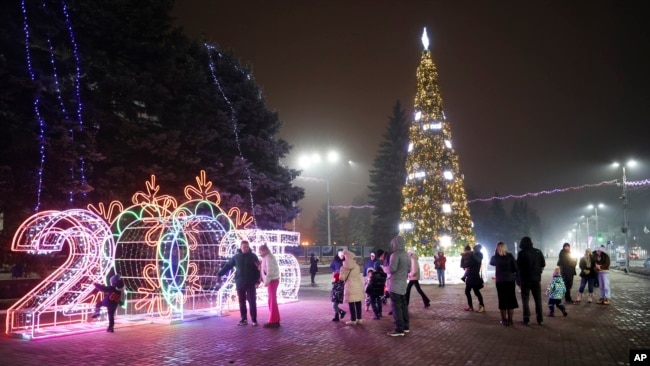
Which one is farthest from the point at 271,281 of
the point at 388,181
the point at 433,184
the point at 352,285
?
the point at 388,181

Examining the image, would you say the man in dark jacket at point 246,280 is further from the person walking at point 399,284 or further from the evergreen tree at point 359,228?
the evergreen tree at point 359,228

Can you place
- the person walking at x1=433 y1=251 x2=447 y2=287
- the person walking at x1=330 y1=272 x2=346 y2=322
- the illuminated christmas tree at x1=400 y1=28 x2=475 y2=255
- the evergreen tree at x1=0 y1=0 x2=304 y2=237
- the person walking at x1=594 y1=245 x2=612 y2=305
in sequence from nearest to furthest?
the person walking at x1=330 y1=272 x2=346 y2=322, the person walking at x1=594 y1=245 x2=612 y2=305, the evergreen tree at x1=0 y1=0 x2=304 y2=237, the person walking at x1=433 y1=251 x2=447 y2=287, the illuminated christmas tree at x1=400 y1=28 x2=475 y2=255

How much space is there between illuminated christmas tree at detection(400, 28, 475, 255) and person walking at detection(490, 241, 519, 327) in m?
15.3

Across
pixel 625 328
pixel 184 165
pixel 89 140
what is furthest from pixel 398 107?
pixel 625 328

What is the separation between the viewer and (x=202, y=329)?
37.7 ft

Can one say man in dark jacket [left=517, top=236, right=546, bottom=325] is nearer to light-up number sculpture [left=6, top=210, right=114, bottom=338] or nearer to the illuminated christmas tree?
light-up number sculpture [left=6, top=210, right=114, bottom=338]

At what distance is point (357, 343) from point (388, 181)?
152 ft

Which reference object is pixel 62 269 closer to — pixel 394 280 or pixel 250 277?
pixel 250 277

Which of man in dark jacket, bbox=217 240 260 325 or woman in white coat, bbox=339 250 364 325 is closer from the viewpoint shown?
woman in white coat, bbox=339 250 364 325

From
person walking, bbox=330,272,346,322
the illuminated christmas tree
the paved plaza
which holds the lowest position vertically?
the paved plaza

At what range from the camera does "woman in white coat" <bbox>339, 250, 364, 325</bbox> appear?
39.0 ft

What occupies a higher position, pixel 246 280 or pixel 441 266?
pixel 246 280

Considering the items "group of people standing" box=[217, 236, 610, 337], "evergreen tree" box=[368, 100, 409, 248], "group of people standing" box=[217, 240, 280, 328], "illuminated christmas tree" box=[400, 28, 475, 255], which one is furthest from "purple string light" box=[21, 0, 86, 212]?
"evergreen tree" box=[368, 100, 409, 248]

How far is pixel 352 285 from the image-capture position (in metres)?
11.9
